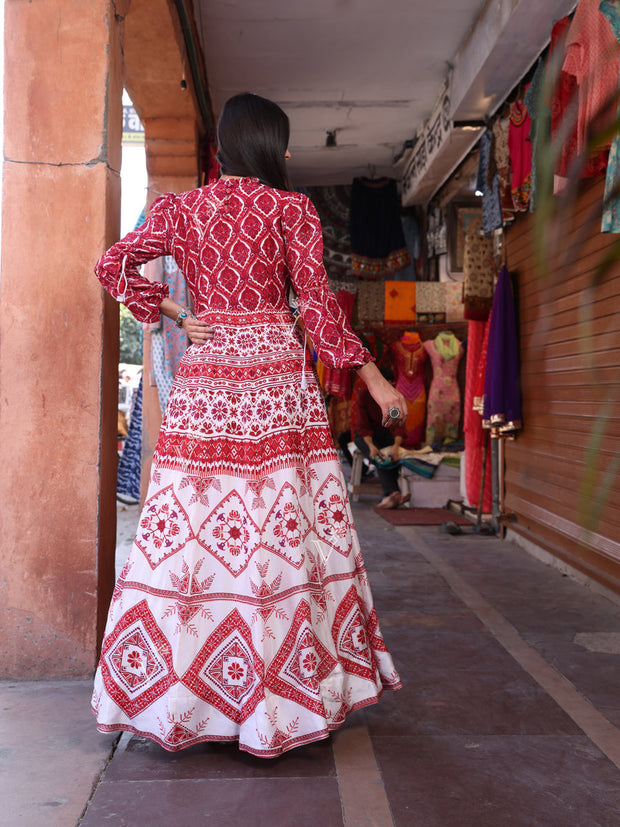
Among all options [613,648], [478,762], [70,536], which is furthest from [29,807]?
[613,648]

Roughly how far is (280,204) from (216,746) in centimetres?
144

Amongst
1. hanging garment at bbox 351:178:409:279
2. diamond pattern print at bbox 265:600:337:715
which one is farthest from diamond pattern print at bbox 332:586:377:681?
hanging garment at bbox 351:178:409:279

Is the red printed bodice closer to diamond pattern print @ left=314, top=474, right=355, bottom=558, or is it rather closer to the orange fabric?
diamond pattern print @ left=314, top=474, right=355, bottom=558

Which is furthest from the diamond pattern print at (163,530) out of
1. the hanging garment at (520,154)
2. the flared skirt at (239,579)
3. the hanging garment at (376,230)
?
the hanging garment at (376,230)

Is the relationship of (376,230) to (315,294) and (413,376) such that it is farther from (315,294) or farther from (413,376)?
(315,294)

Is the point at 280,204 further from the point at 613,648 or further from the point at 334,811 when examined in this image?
the point at 613,648

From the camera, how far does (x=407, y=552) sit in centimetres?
448

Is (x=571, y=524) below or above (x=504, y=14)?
below

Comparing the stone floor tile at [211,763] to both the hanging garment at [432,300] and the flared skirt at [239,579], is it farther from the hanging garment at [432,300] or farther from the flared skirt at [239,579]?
the hanging garment at [432,300]

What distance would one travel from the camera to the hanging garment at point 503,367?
459 centimetres

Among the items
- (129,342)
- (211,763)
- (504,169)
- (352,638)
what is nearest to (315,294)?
(352,638)

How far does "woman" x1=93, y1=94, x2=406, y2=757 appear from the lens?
1690mm

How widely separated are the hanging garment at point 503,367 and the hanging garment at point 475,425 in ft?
1.14

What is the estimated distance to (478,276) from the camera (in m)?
5.08
